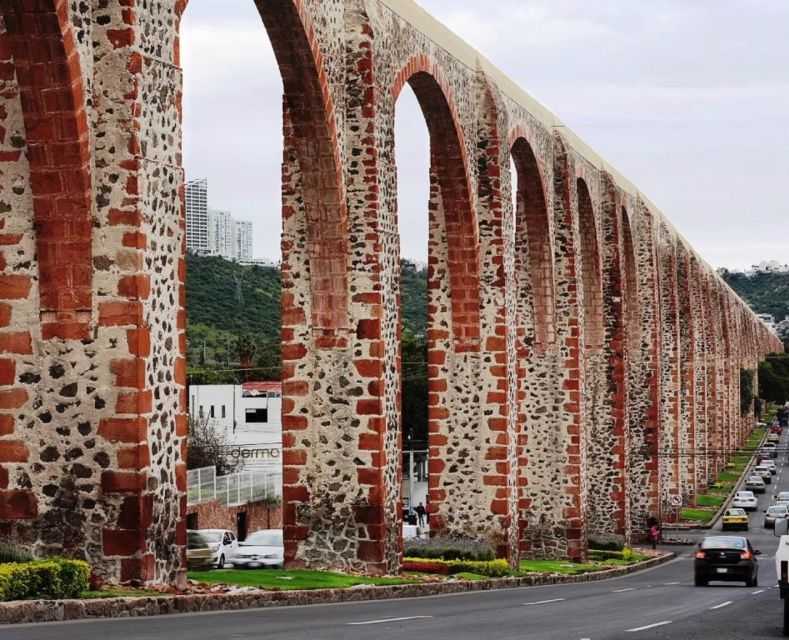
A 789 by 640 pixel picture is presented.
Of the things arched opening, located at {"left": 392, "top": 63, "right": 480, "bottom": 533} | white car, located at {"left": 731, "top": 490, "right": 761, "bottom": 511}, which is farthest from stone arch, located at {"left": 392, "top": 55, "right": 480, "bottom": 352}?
white car, located at {"left": 731, "top": 490, "right": 761, "bottom": 511}

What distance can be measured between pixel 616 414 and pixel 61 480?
26.4 meters

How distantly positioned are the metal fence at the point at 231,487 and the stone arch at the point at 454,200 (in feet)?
36.0

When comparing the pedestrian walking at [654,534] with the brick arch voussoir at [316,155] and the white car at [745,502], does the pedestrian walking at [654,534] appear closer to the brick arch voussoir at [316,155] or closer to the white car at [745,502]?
the white car at [745,502]

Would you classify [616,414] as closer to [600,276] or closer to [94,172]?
[600,276]

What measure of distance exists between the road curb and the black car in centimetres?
529

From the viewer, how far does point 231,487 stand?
3928 cm

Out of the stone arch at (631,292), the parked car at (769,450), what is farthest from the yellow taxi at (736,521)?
the parked car at (769,450)

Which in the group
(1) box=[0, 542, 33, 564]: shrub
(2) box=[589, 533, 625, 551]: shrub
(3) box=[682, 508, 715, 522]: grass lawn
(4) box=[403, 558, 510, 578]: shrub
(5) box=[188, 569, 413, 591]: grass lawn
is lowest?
(3) box=[682, 508, 715, 522]: grass lawn

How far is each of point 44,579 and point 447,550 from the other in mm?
13165

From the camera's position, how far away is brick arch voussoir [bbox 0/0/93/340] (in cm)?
1304

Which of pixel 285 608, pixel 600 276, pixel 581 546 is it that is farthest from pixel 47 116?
pixel 600 276

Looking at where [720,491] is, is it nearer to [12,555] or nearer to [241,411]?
[241,411]

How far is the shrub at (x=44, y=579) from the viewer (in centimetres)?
1150

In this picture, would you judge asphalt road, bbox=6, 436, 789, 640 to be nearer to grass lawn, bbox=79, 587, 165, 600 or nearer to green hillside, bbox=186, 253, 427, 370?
grass lawn, bbox=79, 587, 165, 600
